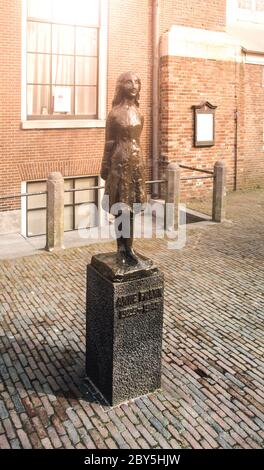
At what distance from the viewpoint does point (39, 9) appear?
9969mm

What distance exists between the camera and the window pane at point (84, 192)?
10998 mm

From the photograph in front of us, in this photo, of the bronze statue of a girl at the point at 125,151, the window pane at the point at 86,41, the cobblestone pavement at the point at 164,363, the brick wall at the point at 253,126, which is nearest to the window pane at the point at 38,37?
the window pane at the point at 86,41

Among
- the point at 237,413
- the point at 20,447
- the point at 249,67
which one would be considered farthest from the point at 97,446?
the point at 249,67

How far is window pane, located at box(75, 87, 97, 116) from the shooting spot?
10797 mm

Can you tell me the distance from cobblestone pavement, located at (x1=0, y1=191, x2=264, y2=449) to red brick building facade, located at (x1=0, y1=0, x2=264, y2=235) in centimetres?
309

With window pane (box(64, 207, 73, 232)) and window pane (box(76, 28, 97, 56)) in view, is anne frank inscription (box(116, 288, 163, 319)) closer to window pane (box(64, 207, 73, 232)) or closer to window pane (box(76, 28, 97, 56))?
window pane (box(64, 207, 73, 232))

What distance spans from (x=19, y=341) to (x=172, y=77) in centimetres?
833

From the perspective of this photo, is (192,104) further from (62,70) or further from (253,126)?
(62,70)

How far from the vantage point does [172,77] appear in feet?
37.7

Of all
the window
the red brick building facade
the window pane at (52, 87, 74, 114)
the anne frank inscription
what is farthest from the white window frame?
the anne frank inscription

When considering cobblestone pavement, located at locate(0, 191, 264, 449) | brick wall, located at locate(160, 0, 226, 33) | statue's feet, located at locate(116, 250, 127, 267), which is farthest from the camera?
brick wall, located at locate(160, 0, 226, 33)

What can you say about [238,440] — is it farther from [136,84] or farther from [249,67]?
[249,67]

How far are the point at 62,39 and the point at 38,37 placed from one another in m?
0.57

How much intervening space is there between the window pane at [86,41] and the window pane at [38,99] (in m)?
1.20
